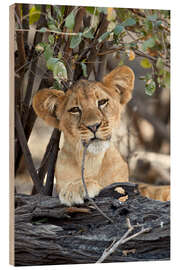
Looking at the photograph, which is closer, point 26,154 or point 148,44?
point 26,154

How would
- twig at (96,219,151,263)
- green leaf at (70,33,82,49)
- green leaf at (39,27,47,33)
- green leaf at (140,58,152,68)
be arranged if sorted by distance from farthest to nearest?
green leaf at (140,58,152,68) → twig at (96,219,151,263) → green leaf at (70,33,82,49) → green leaf at (39,27,47,33)

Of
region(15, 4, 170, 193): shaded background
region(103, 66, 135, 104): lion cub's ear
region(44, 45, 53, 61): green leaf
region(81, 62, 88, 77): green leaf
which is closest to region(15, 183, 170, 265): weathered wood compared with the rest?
region(15, 4, 170, 193): shaded background

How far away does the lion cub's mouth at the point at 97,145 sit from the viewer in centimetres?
360

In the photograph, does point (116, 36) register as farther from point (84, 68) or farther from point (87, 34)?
point (84, 68)

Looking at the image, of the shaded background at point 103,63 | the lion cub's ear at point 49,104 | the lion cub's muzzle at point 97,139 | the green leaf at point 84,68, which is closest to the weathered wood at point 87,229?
the shaded background at point 103,63

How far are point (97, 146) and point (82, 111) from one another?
250 mm

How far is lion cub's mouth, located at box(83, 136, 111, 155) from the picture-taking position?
3.60 m

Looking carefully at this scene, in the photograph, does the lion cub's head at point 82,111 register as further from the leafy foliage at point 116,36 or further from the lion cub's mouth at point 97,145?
the leafy foliage at point 116,36

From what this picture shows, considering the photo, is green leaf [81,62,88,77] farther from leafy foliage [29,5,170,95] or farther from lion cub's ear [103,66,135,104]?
lion cub's ear [103,66,135,104]

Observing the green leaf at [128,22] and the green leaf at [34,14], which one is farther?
the green leaf at [128,22]

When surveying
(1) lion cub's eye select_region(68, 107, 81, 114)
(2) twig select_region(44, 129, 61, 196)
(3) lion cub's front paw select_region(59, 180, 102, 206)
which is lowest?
(3) lion cub's front paw select_region(59, 180, 102, 206)

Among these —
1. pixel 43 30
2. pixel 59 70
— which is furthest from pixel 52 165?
pixel 43 30

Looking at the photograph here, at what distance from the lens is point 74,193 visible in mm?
3559

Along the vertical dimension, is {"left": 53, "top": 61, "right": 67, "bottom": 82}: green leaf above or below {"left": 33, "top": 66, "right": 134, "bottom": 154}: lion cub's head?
above
